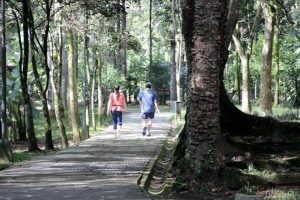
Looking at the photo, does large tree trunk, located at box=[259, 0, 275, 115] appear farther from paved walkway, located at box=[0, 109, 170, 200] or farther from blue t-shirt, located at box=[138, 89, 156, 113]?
paved walkway, located at box=[0, 109, 170, 200]

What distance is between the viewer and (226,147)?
1172cm

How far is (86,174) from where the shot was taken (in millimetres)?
11438

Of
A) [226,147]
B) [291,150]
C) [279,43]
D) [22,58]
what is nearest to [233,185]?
[226,147]

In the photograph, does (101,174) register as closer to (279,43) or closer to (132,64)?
(279,43)

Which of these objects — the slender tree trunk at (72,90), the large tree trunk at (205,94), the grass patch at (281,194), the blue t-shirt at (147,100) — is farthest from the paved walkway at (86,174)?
the slender tree trunk at (72,90)

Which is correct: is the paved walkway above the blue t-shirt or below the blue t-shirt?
below

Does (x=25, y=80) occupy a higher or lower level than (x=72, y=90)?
higher

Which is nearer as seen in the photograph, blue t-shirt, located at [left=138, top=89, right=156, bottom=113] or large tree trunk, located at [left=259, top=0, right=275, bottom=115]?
blue t-shirt, located at [left=138, top=89, right=156, bottom=113]

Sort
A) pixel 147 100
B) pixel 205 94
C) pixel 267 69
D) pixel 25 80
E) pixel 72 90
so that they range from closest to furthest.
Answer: pixel 205 94 → pixel 25 80 → pixel 147 100 → pixel 267 69 → pixel 72 90

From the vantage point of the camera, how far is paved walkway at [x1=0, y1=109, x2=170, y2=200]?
30.5 feet

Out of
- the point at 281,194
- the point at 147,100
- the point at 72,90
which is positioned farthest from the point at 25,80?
the point at 281,194

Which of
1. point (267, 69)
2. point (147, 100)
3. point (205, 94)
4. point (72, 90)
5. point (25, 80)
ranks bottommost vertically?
point (147, 100)

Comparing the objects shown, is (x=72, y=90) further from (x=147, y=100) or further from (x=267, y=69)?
(x=267, y=69)

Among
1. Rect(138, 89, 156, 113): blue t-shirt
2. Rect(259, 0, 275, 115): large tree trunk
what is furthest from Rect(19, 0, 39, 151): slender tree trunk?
Rect(259, 0, 275, 115): large tree trunk
